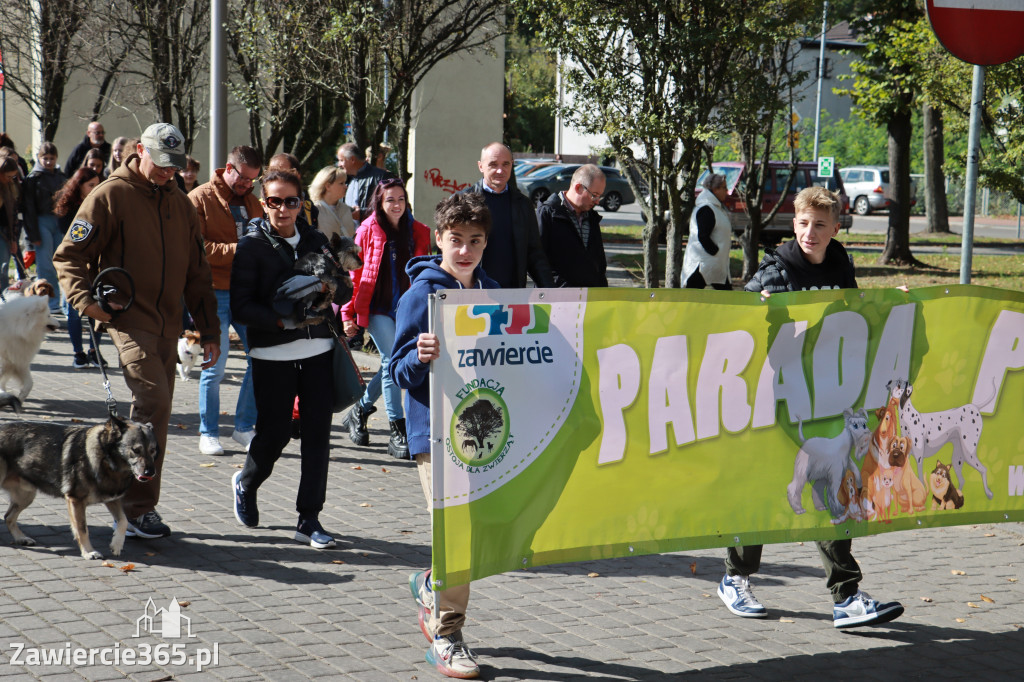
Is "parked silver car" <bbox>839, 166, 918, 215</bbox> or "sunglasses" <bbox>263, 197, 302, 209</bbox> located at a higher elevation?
"parked silver car" <bbox>839, 166, 918, 215</bbox>

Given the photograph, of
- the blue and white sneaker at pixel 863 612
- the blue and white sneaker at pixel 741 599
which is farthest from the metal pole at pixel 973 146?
the blue and white sneaker at pixel 741 599

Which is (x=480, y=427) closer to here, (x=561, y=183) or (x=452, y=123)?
(x=452, y=123)

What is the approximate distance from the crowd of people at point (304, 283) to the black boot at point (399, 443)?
17 millimetres

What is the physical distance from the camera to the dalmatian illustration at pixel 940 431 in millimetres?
4980

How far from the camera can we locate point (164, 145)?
583 centimetres

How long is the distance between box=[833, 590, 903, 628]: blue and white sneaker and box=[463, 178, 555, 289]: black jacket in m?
3.35

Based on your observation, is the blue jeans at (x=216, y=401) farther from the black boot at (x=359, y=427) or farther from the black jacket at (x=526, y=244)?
the black jacket at (x=526, y=244)

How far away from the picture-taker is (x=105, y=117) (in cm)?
3031

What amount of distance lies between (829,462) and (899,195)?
75.2 ft

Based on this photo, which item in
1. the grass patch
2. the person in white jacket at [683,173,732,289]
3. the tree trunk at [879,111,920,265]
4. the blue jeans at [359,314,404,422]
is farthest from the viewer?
the tree trunk at [879,111,920,265]

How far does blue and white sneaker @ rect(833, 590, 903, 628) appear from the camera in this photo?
16.7ft

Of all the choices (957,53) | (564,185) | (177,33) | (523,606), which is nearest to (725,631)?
(523,606)

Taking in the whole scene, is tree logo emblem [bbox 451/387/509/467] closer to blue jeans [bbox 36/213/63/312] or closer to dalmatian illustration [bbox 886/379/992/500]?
dalmatian illustration [bbox 886/379/992/500]

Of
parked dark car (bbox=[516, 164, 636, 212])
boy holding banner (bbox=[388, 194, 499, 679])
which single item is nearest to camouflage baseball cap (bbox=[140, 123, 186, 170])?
boy holding banner (bbox=[388, 194, 499, 679])
